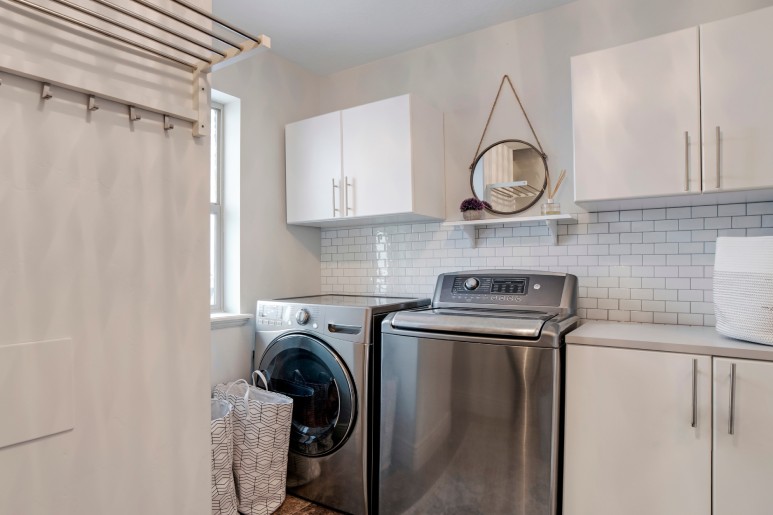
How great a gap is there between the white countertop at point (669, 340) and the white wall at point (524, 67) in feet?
2.37

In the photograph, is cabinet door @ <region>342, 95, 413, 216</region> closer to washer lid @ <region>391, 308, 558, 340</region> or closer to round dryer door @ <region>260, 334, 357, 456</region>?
washer lid @ <region>391, 308, 558, 340</region>

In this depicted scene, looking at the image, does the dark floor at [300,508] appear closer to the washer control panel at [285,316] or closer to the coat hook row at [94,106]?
the washer control panel at [285,316]

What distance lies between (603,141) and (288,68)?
2.07m

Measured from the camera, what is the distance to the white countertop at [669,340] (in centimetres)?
155

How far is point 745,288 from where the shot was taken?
1.61m

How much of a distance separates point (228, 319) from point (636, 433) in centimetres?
203

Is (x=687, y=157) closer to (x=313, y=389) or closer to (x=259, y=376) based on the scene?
(x=313, y=389)

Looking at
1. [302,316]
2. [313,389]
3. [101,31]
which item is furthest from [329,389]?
[101,31]

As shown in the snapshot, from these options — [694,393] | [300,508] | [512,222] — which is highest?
[512,222]

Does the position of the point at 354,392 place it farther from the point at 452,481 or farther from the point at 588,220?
the point at 588,220

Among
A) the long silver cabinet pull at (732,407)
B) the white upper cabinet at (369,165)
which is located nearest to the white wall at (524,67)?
the white upper cabinet at (369,165)

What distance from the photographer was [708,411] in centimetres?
157

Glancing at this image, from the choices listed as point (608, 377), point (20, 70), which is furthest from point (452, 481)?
point (20, 70)

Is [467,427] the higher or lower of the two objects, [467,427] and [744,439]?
the lower
